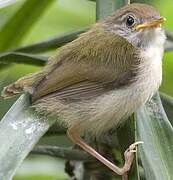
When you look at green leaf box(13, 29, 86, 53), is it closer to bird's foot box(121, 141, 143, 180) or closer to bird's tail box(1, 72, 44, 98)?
bird's tail box(1, 72, 44, 98)

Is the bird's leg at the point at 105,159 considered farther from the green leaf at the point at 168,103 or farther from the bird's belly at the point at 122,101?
the green leaf at the point at 168,103

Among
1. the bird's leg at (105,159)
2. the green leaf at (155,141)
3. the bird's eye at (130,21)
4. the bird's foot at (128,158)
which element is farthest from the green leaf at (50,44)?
the bird's foot at (128,158)

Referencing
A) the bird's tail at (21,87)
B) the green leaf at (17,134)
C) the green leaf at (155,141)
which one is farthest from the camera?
the bird's tail at (21,87)

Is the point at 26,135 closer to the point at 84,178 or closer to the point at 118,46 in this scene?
the point at 84,178

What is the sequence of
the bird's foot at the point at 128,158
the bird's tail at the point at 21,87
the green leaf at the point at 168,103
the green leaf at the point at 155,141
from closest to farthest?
the green leaf at the point at 155,141
the bird's foot at the point at 128,158
the bird's tail at the point at 21,87
the green leaf at the point at 168,103

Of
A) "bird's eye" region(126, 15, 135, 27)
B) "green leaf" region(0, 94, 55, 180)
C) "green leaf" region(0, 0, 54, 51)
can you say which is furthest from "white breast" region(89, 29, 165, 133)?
"green leaf" region(0, 0, 54, 51)

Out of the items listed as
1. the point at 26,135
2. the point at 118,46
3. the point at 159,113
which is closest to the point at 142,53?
the point at 118,46
